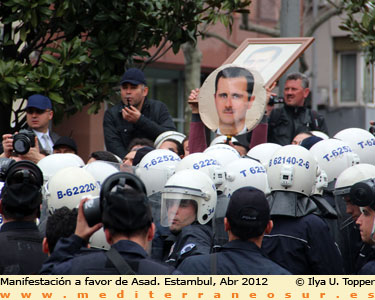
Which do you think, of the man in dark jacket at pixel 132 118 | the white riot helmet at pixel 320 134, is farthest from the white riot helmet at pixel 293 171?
the man in dark jacket at pixel 132 118

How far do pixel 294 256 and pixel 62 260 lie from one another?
2.05 meters

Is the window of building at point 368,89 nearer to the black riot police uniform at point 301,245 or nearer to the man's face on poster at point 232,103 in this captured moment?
the man's face on poster at point 232,103

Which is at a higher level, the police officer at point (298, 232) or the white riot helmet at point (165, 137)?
the white riot helmet at point (165, 137)

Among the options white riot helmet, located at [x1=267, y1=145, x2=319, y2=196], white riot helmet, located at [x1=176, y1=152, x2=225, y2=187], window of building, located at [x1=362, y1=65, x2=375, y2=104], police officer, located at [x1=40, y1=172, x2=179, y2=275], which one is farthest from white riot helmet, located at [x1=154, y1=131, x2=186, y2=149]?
window of building, located at [x1=362, y1=65, x2=375, y2=104]

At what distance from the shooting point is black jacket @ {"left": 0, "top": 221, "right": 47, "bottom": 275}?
510cm

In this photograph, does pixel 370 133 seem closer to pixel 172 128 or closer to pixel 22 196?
pixel 172 128

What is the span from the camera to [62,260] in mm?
4484

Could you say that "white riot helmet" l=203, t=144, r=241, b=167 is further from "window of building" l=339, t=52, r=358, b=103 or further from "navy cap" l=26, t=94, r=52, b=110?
"window of building" l=339, t=52, r=358, b=103

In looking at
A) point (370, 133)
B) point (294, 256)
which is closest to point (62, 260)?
point (294, 256)

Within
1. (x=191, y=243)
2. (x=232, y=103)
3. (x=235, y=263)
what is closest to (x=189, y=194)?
(x=191, y=243)

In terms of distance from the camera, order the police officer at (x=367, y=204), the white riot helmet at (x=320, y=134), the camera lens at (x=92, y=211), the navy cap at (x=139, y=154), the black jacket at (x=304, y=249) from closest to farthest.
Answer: the camera lens at (x=92, y=211), the police officer at (x=367, y=204), the black jacket at (x=304, y=249), the navy cap at (x=139, y=154), the white riot helmet at (x=320, y=134)

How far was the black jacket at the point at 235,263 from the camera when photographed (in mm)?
4848

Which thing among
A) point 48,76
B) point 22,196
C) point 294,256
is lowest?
point 294,256
